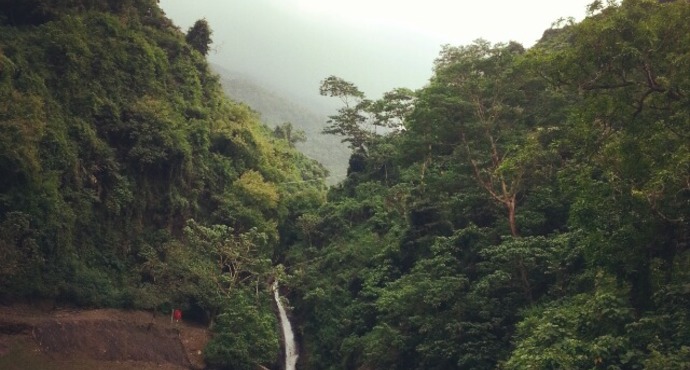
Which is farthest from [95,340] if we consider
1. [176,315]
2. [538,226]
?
[538,226]

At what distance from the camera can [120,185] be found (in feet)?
91.2

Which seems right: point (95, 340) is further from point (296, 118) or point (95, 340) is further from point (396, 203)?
point (296, 118)

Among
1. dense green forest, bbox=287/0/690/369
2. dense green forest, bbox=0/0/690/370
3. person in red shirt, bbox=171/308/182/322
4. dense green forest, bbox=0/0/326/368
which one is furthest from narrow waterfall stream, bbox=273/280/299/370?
person in red shirt, bbox=171/308/182/322

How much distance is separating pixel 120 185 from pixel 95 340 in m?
8.52

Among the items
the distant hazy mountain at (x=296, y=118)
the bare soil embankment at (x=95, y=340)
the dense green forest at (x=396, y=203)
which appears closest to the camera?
the dense green forest at (x=396, y=203)

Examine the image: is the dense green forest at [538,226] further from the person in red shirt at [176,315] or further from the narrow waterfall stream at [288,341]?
the person in red shirt at [176,315]

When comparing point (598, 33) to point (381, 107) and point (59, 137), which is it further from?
point (381, 107)

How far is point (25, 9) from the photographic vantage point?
93.4 feet

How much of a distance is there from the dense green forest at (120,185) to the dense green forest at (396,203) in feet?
0.40

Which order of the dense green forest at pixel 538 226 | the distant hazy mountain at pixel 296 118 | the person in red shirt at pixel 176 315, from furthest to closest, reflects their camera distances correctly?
the distant hazy mountain at pixel 296 118 → the person in red shirt at pixel 176 315 → the dense green forest at pixel 538 226

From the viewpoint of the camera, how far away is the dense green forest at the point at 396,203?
12.4 m

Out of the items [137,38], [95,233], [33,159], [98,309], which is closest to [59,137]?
[33,159]

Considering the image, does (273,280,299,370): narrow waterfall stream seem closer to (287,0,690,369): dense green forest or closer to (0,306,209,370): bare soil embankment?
(287,0,690,369): dense green forest

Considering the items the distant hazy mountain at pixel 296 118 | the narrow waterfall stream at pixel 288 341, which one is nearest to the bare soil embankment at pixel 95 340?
the narrow waterfall stream at pixel 288 341
